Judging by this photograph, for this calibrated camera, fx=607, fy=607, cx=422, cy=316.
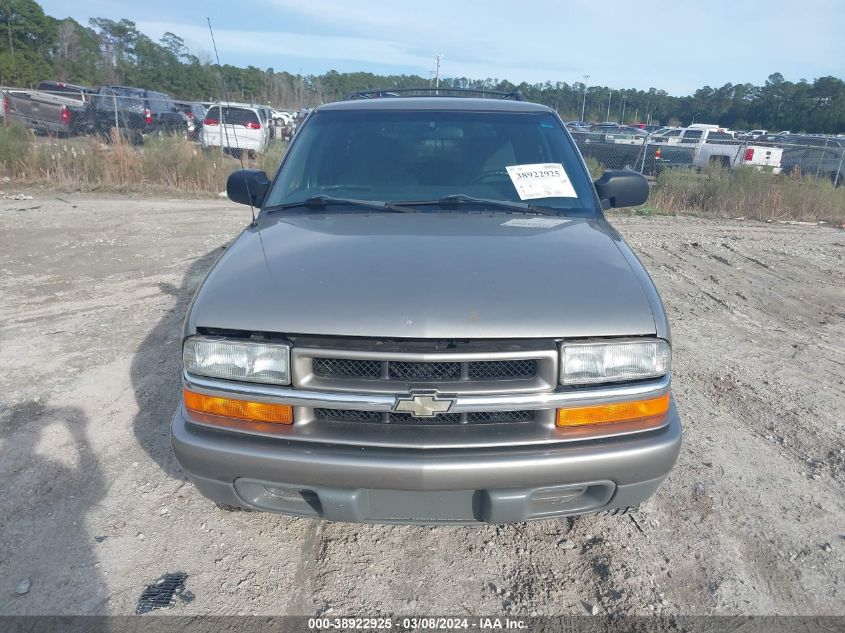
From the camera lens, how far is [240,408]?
2.16m

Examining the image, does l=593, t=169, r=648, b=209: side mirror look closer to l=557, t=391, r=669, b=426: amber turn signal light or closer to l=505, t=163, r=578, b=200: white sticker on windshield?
l=505, t=163, r=578, b=200: white sticker on windshield

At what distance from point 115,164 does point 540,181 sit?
1215cm

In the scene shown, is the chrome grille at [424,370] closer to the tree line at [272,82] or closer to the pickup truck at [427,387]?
the pickup truck at [427,387]

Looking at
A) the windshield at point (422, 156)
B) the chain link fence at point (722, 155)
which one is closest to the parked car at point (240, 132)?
the chain link fence at point (722, 155)

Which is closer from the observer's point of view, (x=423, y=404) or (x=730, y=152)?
(x=423, y=404)

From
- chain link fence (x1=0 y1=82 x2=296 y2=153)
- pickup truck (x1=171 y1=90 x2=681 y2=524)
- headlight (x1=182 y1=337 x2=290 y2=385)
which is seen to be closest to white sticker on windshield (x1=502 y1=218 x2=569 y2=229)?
pickup truck (x1=171 y1=90 x2=681 y2=524)

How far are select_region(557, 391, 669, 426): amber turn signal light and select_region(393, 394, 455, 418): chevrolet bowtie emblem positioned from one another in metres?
0.41

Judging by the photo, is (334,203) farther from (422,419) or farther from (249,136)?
(249,136)

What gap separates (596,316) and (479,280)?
17.3 inches

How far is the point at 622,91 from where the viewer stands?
77.6 m

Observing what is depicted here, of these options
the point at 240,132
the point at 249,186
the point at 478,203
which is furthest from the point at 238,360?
the point at 240,132

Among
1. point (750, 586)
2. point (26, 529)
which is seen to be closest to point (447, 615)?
point (750, 586)

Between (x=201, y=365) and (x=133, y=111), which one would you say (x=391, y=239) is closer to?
(x=201, y=365)

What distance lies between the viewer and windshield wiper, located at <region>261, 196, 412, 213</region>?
10.0 ft
